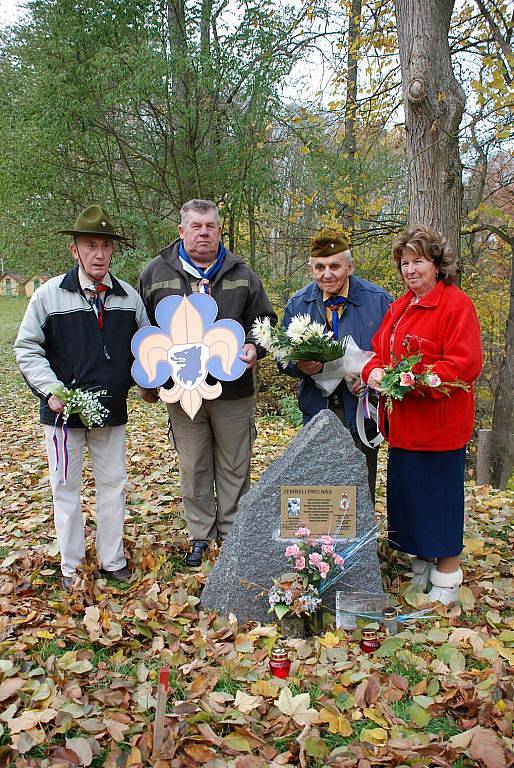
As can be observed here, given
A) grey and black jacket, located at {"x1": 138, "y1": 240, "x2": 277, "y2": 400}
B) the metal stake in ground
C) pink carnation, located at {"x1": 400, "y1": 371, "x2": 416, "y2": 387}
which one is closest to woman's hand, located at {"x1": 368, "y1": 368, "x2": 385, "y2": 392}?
pink carnation, located at {"x1": 400, "y1": 371, "x2": 416, "y2": 387}

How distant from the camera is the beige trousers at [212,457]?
13.6 ft

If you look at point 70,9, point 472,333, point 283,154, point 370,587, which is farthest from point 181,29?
point 370,587

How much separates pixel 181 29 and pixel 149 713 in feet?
28.4

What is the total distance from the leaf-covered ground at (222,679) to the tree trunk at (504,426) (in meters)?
4.69

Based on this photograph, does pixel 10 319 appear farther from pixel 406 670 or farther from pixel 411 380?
pixel 406 670

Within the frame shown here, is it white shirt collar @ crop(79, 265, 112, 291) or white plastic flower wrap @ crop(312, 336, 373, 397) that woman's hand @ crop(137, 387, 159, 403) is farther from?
white plastic flower wrap @ crop(312, 336, 373, 397)

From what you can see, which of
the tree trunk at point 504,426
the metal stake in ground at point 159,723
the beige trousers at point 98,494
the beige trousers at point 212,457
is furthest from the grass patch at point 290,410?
the metal stake in ground at point 159,723

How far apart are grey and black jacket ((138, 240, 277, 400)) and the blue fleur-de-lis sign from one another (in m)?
0.15

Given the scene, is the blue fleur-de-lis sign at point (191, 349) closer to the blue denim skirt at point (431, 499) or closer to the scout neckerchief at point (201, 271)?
the scout neckerchief at point (201, 271)

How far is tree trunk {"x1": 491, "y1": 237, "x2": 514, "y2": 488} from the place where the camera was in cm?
879

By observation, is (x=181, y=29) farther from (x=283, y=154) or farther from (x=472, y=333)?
(x=472, y=333)

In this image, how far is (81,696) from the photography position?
2750 millimetres

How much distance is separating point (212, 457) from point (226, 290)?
3.76 feet

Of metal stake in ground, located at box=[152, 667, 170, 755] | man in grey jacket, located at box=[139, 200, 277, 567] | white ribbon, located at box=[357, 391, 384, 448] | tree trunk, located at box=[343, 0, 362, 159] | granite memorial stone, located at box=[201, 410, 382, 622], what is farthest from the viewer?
tree trunk, located at box=[343, 0, 362, 159]
